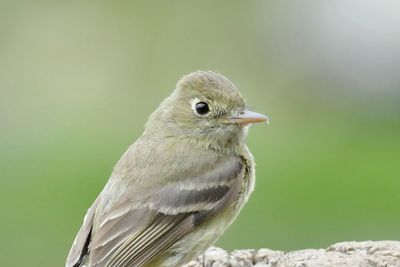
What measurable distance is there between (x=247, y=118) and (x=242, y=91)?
32.0ft

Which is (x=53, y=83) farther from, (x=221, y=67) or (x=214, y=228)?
(x=214, y=228)

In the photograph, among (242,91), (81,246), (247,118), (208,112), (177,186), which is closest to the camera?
(81,246)

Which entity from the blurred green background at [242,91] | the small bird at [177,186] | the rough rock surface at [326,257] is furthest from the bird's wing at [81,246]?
the blurred green background at [242,91]

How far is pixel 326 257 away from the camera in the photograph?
27.8ft

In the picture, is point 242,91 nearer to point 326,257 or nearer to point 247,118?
point 247,118

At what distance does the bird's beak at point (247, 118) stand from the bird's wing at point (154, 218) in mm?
446

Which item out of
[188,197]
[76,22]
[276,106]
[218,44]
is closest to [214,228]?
[188,197]

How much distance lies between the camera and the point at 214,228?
877 cm

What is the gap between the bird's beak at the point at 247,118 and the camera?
9000mm

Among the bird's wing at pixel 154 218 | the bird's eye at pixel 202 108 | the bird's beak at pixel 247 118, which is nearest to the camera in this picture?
the bird's wing at pixel 154 218

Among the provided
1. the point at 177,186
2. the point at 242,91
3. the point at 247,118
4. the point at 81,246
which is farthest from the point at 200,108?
the point at 242,91

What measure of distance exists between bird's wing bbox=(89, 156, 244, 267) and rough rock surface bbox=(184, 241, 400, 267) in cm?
37

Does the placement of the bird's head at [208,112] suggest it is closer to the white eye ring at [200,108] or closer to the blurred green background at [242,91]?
the white eye ring at [200,108]

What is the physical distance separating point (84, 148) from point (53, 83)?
433cm
